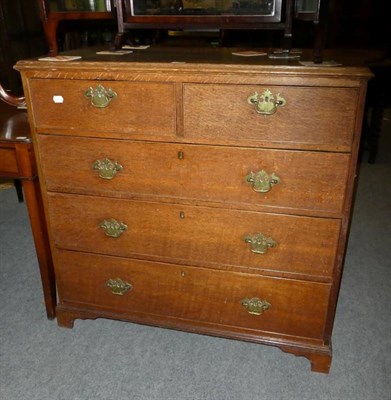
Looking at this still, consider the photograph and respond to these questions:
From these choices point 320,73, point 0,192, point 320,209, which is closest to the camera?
point 320,73

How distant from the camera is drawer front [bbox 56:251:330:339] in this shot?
1561mm

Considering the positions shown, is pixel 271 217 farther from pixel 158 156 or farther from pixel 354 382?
pixel 354 382

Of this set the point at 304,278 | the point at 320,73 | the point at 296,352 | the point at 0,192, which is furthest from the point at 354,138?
the point at 0,192

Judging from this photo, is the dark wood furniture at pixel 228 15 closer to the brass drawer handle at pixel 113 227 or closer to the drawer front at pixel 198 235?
the drawer front at pixel 198 235

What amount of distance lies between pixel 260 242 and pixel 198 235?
8.7 inches

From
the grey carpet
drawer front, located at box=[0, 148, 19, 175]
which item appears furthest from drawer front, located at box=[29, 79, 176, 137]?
the grey carpet

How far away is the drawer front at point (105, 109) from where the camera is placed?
135 centimetres

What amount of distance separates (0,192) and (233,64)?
2.52 metres

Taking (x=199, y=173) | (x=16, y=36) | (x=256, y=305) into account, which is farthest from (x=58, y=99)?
(x=16, y=36)

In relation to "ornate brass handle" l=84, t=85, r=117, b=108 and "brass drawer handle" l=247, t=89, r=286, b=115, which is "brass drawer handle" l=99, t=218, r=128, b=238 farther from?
"brass drawer handle" l=247, t=89, r=286, b=115

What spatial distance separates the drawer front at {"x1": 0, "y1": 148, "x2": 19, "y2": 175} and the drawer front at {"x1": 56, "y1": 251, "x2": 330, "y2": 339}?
0.37m

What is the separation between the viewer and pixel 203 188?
56.8 inches

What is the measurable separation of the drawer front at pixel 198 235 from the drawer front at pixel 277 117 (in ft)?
0.86

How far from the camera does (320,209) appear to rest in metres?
1.38
